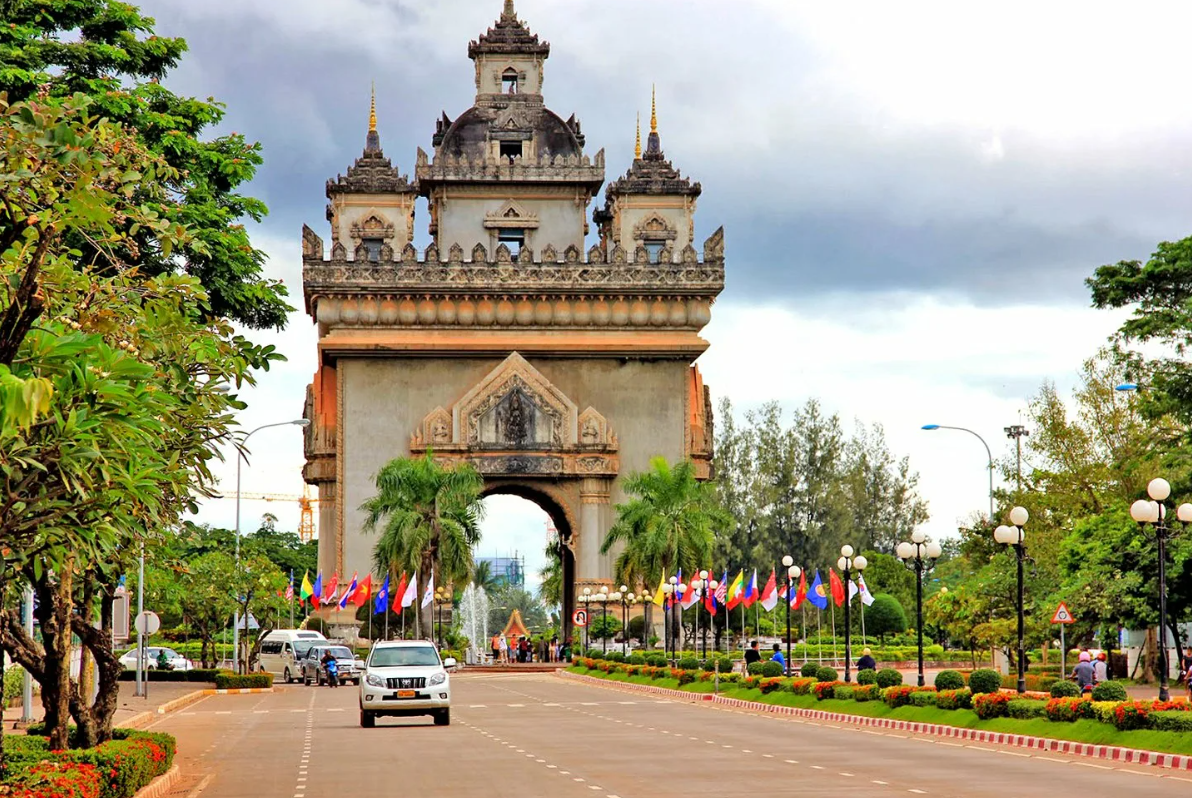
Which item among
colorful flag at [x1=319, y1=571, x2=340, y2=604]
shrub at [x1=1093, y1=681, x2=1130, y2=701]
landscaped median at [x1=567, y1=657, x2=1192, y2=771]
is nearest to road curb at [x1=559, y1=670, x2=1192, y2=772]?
landscaped median at [x1=567, y1=657, x2=1192, y2=771]

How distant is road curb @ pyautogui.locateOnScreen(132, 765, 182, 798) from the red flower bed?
41.8ft

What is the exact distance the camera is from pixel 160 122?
31406mm

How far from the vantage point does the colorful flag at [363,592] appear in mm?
62531

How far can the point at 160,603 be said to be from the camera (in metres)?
71.2

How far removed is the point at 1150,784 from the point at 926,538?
15.4m

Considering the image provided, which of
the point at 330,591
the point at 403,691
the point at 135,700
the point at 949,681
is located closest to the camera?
the point at 403,691

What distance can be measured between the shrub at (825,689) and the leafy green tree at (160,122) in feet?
42.7

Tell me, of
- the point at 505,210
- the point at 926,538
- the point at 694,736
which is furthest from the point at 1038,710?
the point at 505,210

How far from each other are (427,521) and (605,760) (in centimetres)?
4167

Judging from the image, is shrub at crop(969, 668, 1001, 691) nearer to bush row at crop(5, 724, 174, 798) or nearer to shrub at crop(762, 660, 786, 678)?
shrub at crop(762, 660, 786, 678)

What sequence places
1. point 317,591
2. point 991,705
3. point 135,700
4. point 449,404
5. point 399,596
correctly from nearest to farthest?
point 991,705
point 135,700
point 399,596
point 317,591
point 449,404

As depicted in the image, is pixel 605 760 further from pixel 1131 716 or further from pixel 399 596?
pixel 399 596

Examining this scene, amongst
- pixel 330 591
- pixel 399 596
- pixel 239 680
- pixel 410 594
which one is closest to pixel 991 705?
pixel 239 680

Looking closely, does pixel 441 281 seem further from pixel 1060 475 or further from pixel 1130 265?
pixel 1130 265
